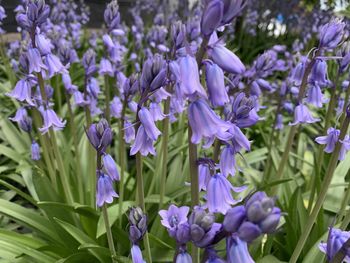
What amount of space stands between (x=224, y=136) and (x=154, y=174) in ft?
6.16

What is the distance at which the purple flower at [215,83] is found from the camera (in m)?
1.09

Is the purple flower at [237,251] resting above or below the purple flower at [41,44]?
below

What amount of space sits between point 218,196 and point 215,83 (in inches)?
13.6

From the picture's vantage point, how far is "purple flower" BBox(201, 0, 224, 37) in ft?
3.27

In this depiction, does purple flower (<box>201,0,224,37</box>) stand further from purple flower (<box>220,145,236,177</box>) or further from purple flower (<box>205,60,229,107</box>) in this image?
purple flower (<box>220,145,236,177</box>)

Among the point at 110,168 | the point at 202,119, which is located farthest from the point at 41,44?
the point at 202,119

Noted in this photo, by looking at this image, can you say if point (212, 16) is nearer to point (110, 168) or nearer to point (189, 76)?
point (189, 76)

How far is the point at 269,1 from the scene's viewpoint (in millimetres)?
11477

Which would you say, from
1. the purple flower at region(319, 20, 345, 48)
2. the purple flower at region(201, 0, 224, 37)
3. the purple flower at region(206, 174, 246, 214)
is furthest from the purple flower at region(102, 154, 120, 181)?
the purple flower at region(319, 20, 345, 48)

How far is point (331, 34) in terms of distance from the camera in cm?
199

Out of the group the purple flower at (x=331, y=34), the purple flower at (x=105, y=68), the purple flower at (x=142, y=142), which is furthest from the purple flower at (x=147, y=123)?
the purple flower at (x=105, y=68)

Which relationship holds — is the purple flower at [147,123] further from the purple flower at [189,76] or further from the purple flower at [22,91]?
the purple flower at [22,91]

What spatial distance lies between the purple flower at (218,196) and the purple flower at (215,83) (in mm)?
261

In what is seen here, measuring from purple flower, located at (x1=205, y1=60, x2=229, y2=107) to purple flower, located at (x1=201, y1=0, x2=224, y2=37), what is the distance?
10cm
